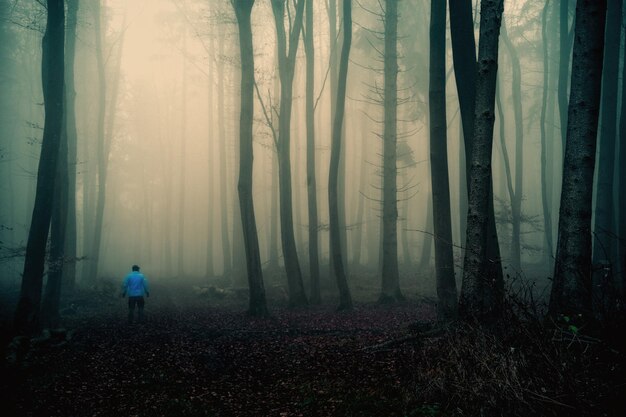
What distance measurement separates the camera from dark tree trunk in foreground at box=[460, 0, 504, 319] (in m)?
5.50

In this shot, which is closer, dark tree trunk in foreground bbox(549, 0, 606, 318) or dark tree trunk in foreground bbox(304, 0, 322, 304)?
dark tree trunk in foreground bbox(549, 0, 606, 318)

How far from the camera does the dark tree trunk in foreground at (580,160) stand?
16.3 ft

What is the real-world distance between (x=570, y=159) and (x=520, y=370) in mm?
3390

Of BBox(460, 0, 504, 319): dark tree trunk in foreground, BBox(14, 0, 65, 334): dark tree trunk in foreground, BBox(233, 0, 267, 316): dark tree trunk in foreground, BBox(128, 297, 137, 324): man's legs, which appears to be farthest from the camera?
BBox(233, 0, 267, 316): dark tree trunk in foreground

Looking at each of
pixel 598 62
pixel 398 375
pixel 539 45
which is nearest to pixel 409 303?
pixel 398 375

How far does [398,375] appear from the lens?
5.30 meters

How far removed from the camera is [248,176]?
12.9 meters

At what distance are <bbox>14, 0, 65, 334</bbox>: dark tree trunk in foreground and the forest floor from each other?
32.6 inches

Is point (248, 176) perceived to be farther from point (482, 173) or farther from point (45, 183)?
point (482, 173)

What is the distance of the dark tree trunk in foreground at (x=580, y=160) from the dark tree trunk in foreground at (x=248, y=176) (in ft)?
29.6

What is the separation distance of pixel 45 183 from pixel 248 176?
575cm

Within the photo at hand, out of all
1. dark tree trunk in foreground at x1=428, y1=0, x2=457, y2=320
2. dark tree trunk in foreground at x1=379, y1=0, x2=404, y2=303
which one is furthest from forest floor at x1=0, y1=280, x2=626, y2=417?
dark tree trunk in foreground at x1=379, y1=0, x2=404, y2=303

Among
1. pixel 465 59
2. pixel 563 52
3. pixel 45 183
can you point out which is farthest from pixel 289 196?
pixel 563 52

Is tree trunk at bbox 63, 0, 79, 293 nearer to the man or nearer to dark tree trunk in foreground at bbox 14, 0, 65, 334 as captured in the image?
the man
